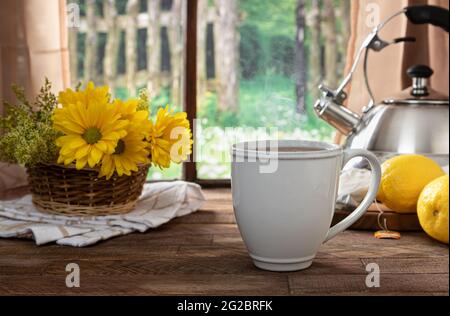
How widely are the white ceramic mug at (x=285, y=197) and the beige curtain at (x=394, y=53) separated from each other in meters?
0.66

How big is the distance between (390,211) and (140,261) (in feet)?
1.20

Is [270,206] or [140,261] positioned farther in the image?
[140,261]

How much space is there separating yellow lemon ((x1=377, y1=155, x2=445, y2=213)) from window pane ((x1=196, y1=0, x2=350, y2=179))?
2.80 ft

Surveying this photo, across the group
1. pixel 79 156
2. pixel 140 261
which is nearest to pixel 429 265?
pixel 140 261

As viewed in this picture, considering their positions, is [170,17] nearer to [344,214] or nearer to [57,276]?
[344,214]

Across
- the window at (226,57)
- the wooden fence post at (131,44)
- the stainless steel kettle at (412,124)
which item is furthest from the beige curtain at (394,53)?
the wooden fence post at (131,44)

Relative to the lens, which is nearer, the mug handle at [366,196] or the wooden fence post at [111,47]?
the mug handle at [366,196]

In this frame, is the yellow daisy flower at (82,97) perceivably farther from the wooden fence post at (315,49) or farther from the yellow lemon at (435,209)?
the wooden fence post at (315,49)

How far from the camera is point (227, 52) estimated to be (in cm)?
197

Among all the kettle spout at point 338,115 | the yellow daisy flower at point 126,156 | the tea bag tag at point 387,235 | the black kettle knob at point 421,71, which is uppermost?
the black kettle knob at point 421,71

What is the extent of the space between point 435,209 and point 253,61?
43.1 inches

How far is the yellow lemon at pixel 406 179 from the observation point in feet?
2.90

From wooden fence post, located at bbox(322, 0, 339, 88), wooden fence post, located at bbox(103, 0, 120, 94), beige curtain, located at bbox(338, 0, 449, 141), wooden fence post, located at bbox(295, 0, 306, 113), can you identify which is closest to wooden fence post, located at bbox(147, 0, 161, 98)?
wooden fence post, located at bbox(103, 0, 120, 94)

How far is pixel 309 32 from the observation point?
6.86ft
